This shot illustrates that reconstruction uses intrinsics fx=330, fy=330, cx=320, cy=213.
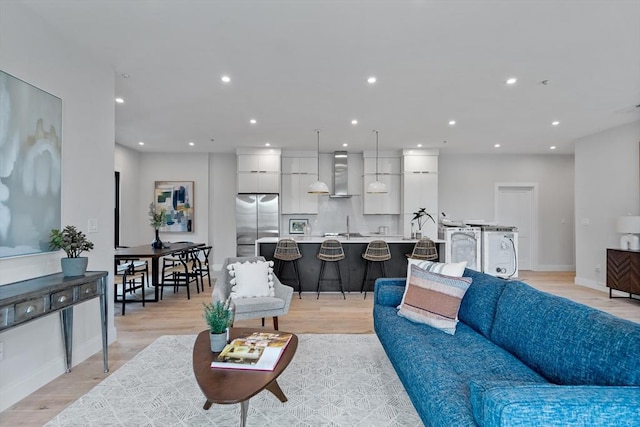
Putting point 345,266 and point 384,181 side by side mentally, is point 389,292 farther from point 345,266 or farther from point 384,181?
point 384,181

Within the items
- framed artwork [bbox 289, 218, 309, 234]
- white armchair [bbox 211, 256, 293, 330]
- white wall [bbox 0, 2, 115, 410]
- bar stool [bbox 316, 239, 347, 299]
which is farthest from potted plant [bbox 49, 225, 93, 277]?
framed artwork [bbox 289, 218, 309, 234]

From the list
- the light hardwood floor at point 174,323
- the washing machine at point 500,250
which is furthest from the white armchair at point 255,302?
the washing machine at point 500,250

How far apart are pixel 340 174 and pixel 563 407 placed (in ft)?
22.0

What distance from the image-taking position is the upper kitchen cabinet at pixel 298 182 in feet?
24.7

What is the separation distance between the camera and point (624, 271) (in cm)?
514

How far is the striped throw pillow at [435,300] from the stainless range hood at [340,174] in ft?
16.3

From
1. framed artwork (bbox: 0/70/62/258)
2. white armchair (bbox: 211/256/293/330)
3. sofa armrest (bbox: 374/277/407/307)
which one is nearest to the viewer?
framed artwork (bbox: 0/70/62/258)

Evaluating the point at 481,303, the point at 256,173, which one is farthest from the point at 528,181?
the point at 481,303

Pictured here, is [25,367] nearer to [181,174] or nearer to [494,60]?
[494,60]

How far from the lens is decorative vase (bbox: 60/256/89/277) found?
2.54 metres

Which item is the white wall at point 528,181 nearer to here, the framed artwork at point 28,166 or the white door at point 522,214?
the white door at point 522,214

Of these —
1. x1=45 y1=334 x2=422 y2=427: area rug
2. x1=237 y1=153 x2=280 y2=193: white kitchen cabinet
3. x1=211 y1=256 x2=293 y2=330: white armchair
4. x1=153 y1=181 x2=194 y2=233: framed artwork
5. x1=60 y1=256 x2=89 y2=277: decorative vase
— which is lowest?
x1=45 y1=334 x2=422 y2=427: area rug

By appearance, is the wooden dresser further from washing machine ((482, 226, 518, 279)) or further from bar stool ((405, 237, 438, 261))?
bar stool ((405, 237, 438, 261))

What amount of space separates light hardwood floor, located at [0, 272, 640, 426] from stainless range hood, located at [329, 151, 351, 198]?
9.16 feet
